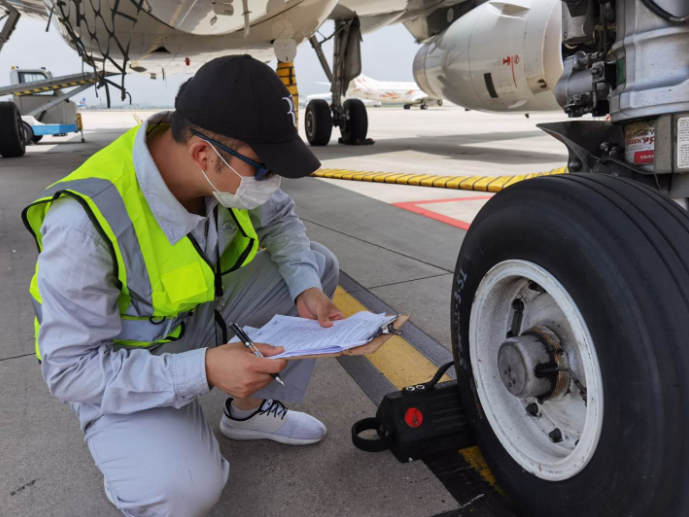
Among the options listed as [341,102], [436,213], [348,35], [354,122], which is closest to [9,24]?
[348,35]

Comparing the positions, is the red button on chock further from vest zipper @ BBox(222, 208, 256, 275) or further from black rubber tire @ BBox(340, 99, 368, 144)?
black rubber tire @ BBox(340, 99, 368, 144)

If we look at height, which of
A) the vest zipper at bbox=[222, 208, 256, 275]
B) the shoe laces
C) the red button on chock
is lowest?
the shoe laces

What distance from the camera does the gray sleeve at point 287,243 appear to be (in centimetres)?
184

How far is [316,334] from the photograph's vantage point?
4.85 feet

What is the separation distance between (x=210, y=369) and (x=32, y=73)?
15875 mm

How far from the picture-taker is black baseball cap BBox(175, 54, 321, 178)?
130 cm

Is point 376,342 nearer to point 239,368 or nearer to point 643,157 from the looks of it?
point 239,368

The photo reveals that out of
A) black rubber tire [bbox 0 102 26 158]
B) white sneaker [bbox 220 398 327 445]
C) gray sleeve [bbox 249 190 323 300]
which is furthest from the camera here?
black rubber tire [bbox 0 102 26 158]

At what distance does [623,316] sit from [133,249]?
40.2 inches

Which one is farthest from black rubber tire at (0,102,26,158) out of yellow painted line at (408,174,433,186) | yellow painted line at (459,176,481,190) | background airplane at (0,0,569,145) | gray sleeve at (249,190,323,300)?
gray sleeve at (249,190,323,300)

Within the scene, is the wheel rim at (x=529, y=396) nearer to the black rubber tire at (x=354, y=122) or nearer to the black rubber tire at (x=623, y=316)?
the black rubber tire at (x=623, y=316)

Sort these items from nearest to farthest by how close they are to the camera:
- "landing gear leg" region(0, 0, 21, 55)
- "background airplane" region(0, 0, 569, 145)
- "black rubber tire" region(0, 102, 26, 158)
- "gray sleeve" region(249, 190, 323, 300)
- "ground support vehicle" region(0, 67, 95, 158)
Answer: "gray sleeve" region(249, 190, 323, 300)
"background airplane" region(0, 0, 569, 145)
"landing gear leg" region(0, 0, 21, 55)
"black rubber tire" region(0, 102, 26, 158)
"ground support vehicle" region(0, 67, 95, 158)

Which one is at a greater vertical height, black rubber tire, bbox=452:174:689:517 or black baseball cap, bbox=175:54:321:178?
black baseball cap, bbox=175:54:321:178

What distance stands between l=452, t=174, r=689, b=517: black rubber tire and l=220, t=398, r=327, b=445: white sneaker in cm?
67
